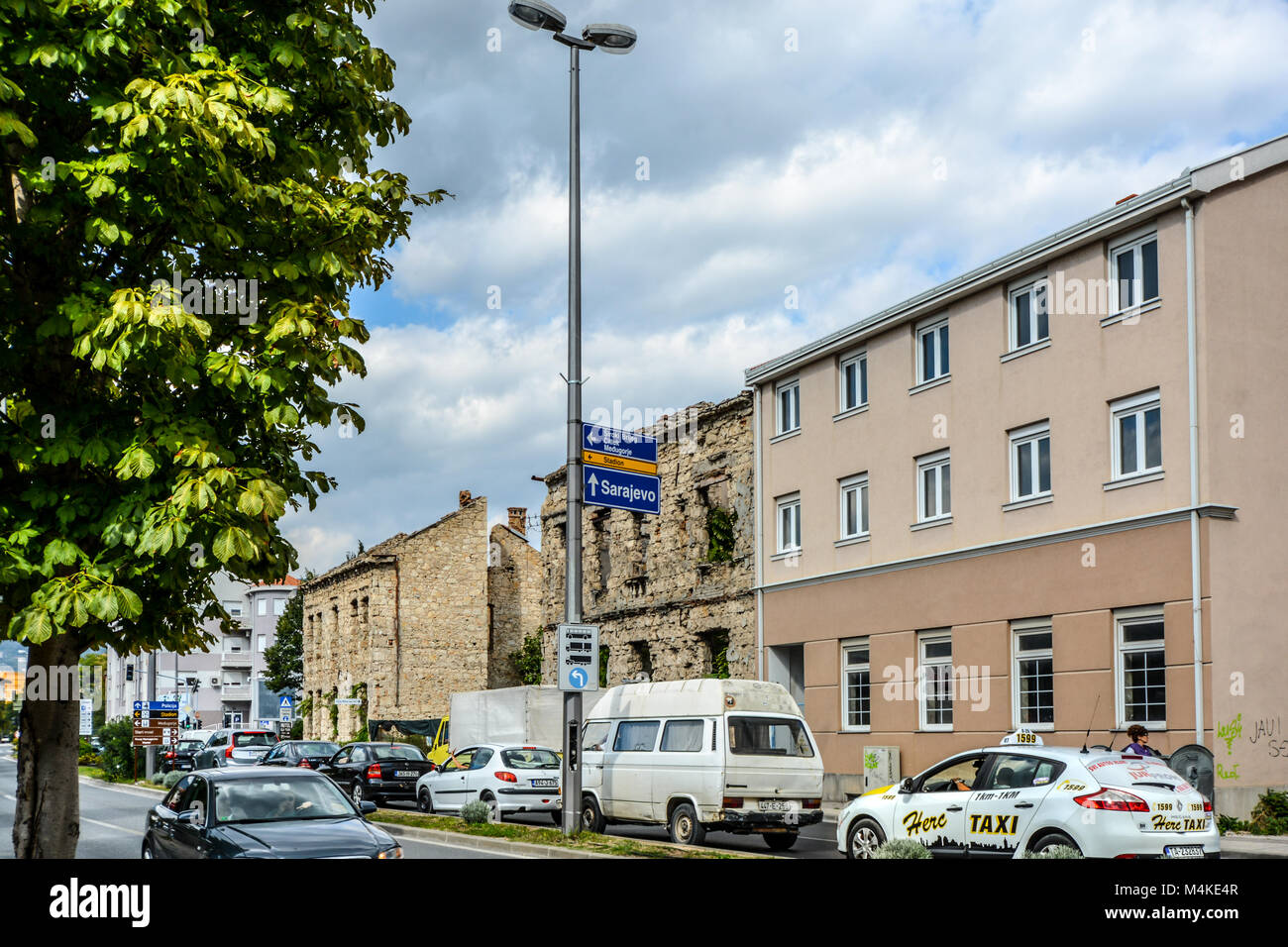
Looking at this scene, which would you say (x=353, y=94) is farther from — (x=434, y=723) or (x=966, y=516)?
(x=434, y=723)

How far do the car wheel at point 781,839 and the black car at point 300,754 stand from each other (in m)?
16.2

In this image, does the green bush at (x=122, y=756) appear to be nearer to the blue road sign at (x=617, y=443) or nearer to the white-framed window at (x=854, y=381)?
the white-framed window at (x=854, y=381)

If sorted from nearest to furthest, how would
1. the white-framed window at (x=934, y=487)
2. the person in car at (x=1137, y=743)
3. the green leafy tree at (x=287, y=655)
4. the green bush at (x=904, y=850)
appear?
the green bush at (x=904, y=850)
the person in car at (x=1137, y=743)
the white-framed window at (x=934, y=487)
the green leafy tree at (x=287, y=655)

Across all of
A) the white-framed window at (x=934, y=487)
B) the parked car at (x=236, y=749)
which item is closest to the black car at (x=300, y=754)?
the parked car at (x=236, y=749)

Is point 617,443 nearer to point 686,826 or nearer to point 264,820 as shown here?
point 686,826

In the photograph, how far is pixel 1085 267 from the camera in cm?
2292

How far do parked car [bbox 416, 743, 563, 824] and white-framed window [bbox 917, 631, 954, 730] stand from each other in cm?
756

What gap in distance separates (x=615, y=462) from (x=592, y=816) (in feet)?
19.5

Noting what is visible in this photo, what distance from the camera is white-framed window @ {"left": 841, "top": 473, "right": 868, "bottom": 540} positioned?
28625mm

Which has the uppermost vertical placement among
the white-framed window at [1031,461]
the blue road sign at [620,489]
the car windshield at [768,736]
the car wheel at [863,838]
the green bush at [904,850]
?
the white-framed window at [1031,461]

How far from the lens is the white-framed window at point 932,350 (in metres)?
26.6

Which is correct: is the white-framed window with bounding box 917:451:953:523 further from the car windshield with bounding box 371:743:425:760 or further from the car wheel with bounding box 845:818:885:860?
the car windshield with bounding box 371:743:425:760
